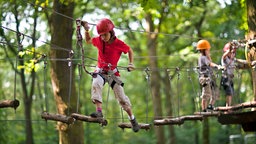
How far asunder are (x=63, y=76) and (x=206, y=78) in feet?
8.06

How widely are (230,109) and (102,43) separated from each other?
3.05m

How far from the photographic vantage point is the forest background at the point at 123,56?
8.54 meters

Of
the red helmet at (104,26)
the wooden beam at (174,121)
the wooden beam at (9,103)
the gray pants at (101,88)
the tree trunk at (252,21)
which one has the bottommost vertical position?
the wooden beam at (174,121)

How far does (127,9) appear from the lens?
49.6ft

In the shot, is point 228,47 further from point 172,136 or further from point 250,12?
point 172,136

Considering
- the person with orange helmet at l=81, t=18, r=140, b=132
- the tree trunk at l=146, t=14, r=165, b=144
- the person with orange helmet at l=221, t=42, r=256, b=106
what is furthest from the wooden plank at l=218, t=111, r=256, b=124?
the tree trunk at l=146, t=14, r=165, b=144

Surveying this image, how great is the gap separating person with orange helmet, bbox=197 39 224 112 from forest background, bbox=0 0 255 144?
29cm

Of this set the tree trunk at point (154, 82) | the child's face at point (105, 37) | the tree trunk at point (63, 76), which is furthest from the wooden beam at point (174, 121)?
the tree trunk at point (154, 82)

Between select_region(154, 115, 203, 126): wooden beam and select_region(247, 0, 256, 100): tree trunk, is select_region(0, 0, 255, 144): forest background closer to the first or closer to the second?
select_region(154, 115, 203, 126): wooden beam

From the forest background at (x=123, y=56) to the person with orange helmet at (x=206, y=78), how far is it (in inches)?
11.3

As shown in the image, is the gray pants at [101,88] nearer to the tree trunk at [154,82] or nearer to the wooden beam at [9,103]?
the wooden beam at [9,103]

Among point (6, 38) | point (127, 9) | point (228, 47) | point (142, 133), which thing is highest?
point (127, 9)

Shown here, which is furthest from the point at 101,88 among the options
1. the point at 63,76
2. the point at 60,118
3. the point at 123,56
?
the point at 123,56

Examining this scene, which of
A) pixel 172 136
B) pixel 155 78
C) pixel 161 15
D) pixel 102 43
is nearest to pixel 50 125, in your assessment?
pixel 172 136
